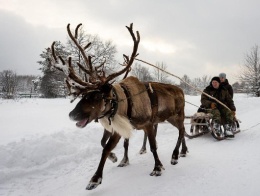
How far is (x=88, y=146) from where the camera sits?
279 inches

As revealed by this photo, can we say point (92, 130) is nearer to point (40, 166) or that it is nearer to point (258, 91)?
point (40, 166)

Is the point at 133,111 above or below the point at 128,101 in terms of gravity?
below

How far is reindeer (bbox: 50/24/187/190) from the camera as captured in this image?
4191 millimetres

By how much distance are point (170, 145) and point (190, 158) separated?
1644 mm

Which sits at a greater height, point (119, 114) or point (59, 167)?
point (119, 114)

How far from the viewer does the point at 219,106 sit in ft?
27.1

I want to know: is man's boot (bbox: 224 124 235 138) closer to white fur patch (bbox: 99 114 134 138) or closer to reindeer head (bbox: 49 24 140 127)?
white fur patch (bbox: 99 114 134 138)

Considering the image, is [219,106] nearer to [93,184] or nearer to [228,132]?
[228,132]

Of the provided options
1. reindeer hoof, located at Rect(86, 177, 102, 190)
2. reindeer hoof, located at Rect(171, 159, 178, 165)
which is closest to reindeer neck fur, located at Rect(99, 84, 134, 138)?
reindeer hoof, located at Rect(86, 177, 102, 190)

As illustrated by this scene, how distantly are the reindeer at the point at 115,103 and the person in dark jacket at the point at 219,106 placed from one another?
251cm

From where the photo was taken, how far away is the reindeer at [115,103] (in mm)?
4191

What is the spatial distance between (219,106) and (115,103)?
15.7ft

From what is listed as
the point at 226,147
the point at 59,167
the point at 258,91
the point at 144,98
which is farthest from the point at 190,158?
the point at 258,91

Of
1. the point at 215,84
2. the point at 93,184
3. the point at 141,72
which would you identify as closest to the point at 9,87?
the point at 215,84
